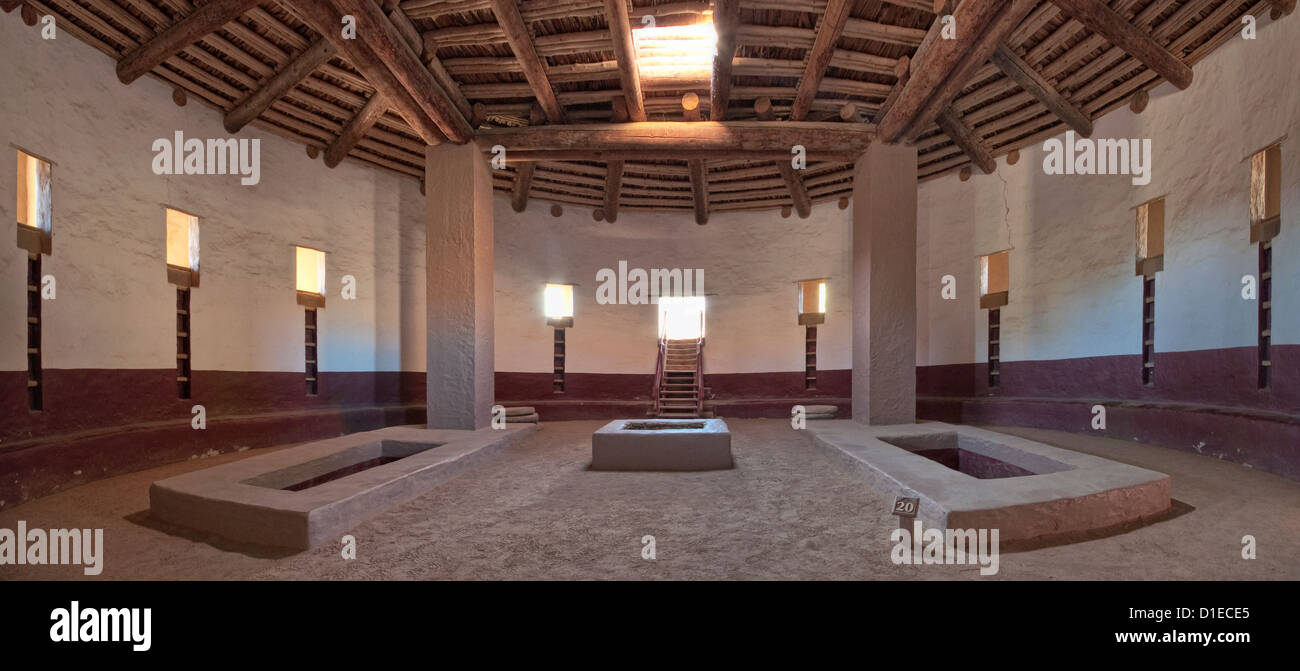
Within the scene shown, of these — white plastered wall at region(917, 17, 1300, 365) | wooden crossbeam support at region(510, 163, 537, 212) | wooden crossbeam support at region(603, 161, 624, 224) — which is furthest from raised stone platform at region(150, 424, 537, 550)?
white plastered wall at region(917, 17, 1300, 365)

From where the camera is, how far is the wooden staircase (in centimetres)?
1159

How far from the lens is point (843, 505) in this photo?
4.68 m

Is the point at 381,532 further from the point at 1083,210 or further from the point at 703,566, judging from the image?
the point at 1083,210

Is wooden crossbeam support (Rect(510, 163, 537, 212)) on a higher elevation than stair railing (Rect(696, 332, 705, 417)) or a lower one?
higher

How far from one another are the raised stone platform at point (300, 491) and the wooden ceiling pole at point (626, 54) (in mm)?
5298

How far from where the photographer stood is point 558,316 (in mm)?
12391

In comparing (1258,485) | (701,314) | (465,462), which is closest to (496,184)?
(701,314)

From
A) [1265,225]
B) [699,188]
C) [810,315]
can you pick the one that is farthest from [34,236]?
[1265,225]

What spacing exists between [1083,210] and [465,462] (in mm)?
10433

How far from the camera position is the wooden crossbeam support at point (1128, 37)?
6023 mm

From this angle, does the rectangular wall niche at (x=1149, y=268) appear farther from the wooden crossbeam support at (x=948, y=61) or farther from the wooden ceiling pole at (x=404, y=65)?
the wooden ceiling pole at (x=404, y=65)

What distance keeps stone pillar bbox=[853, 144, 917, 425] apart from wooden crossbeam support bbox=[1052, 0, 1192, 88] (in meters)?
→ 2.49

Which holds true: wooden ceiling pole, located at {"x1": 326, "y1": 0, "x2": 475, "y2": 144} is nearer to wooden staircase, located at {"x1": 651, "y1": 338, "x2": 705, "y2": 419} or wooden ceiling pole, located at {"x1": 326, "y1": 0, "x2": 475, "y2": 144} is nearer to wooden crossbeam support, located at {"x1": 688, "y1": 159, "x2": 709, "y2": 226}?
wooden crossbeam support, located at {"x1": 688, "y1": 159, "x2": 709, "y2": 226}

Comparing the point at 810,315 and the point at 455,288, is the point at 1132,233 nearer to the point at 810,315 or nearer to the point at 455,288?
the point at 810,315
